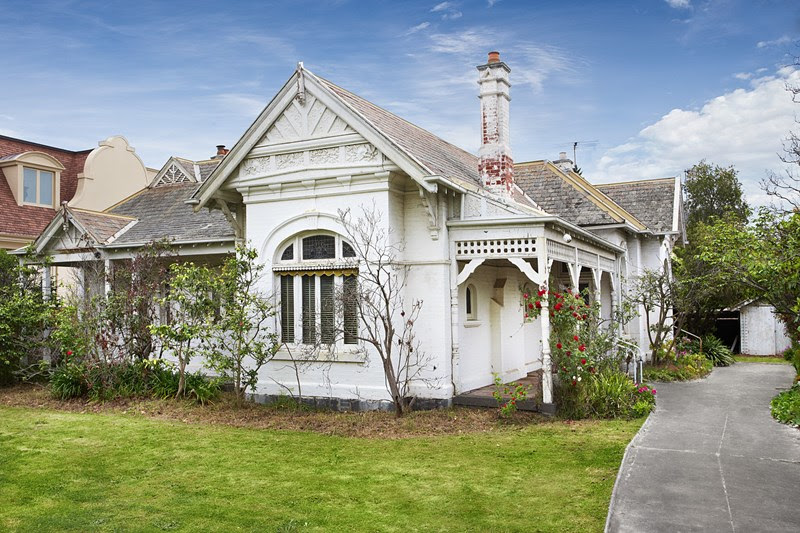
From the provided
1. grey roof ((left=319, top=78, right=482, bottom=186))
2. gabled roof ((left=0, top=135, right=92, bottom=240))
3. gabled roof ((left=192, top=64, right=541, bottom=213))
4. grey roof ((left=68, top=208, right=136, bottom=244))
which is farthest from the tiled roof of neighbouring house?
gabled roof ((left=0, top=135, right=92, bottom=240))

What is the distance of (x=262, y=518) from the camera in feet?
22.6

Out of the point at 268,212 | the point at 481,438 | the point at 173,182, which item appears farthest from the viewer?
the point at 173,182

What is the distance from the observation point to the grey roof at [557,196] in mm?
18328

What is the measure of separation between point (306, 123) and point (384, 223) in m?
2.70

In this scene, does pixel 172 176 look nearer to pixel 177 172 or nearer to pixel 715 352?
pixel 177 172

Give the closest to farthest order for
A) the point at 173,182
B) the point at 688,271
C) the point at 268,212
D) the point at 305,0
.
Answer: the point at 305,0
the point at 268,212
the point at 688,271
the point at 173,182

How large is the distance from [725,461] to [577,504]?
2870mm

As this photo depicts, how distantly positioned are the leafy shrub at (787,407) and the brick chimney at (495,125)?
6776mm

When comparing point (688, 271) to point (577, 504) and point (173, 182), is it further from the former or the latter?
point (173, 182)

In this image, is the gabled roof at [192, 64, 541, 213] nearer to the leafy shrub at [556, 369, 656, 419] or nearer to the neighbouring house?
the leafy shrub at [556, 369, 656, 419]

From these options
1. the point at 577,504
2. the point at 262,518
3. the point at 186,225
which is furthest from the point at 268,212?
the point at 577,504

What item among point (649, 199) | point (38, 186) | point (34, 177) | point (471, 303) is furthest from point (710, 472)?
point (34, 177)

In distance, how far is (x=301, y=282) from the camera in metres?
13.2

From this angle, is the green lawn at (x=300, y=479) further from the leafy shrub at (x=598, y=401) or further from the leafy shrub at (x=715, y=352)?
the leafy shrub at (x=715, y=352)
